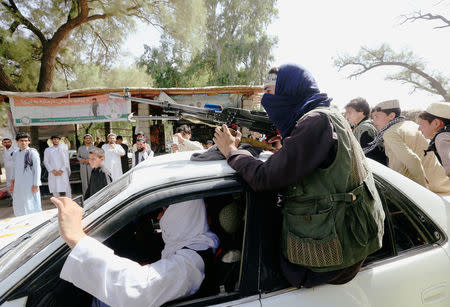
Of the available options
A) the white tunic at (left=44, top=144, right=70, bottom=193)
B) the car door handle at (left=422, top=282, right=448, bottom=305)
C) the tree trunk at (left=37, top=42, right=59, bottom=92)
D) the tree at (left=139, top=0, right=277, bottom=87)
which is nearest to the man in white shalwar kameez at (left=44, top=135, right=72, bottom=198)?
the white tunic at (left=44, top=144, right=70, bottom=193)

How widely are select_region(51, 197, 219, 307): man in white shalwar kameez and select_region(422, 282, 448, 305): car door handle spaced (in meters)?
1.18

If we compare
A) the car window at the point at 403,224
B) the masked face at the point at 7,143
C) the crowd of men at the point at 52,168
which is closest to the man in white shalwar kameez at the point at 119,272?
the car window at the point at 403,224

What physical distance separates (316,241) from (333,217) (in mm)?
129

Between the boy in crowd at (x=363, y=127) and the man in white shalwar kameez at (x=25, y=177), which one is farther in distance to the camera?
the man in white shalwar kameez at (x=25, y=177)

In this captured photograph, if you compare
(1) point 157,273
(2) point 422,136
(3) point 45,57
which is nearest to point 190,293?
(1) point 157,273

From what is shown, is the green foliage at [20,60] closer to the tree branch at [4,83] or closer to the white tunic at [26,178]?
the tree branch at [4,83]

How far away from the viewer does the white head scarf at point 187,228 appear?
139 cm

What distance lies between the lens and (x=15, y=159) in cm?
530

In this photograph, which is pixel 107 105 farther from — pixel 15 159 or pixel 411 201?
pixel 411 201

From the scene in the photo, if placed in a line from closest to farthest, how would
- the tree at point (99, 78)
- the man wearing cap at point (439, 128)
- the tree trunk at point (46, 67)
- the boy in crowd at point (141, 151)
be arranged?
the man wearing cap at point (439, 128), the boy in crowd at point (141, 151), the tree trunk at point (46, 67), the tree at point (99, 78)

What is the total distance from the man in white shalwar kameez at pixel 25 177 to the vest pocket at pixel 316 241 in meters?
5.86

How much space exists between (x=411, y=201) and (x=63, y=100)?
938cm

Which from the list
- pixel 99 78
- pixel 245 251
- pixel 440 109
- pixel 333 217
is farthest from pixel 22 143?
pixel 99 78

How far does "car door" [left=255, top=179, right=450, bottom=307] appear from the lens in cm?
121
